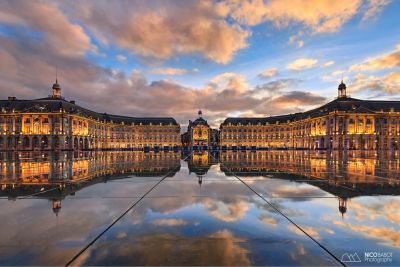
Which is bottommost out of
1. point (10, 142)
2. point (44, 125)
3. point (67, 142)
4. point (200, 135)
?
point (67, 142)

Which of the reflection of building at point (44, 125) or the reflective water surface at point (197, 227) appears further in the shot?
the reflection of building at point (44, 125)

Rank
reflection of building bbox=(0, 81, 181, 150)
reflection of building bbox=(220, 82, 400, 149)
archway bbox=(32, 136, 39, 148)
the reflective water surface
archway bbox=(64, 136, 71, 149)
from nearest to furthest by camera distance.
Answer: the reflective water surface
reflection of building bbox=(0, 81, 181, 150)
archway bbox=(32, 136, 39, 148)
archway bbox=(64, 136, 71, 149)
reflection of building bbox=(220, 82, 400, 149)

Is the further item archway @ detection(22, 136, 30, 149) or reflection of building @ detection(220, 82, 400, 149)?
reflection of building @ detection(220, 82, 400, 149)

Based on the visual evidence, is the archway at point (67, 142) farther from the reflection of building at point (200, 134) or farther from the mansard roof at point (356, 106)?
the mansard roof at point (356, 106)

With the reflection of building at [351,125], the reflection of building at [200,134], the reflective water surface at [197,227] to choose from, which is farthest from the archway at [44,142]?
the reflective water surface at [197,227]

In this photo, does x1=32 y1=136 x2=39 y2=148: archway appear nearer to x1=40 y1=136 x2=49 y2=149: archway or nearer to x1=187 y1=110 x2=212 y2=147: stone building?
x1=40 y1=136 x2=49 y2=149: archway

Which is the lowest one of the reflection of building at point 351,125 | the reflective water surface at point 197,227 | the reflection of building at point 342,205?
the reflection of building at point 342,205

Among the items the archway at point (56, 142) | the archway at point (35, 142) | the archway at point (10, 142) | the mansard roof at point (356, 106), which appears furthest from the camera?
the mansard roof at point (356, 106)

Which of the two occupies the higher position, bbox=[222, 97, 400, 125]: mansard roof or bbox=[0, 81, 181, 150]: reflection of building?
bbox=[222, 97, 400, 125]: mansard roof

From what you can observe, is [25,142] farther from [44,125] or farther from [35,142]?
[44,125]

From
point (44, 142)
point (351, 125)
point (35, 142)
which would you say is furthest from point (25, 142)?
point (351, 125)

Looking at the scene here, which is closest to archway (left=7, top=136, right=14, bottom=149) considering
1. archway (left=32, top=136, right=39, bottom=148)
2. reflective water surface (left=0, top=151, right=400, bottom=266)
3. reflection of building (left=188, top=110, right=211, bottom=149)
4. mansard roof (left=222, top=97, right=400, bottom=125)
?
archway (left=32, top=136, right=39, bottom=148)

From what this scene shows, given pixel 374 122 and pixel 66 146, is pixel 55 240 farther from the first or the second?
pixel 374 122

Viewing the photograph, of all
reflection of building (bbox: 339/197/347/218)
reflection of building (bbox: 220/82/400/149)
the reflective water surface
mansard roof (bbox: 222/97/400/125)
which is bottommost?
reflection of building (bbox: 339/197/347/218)
